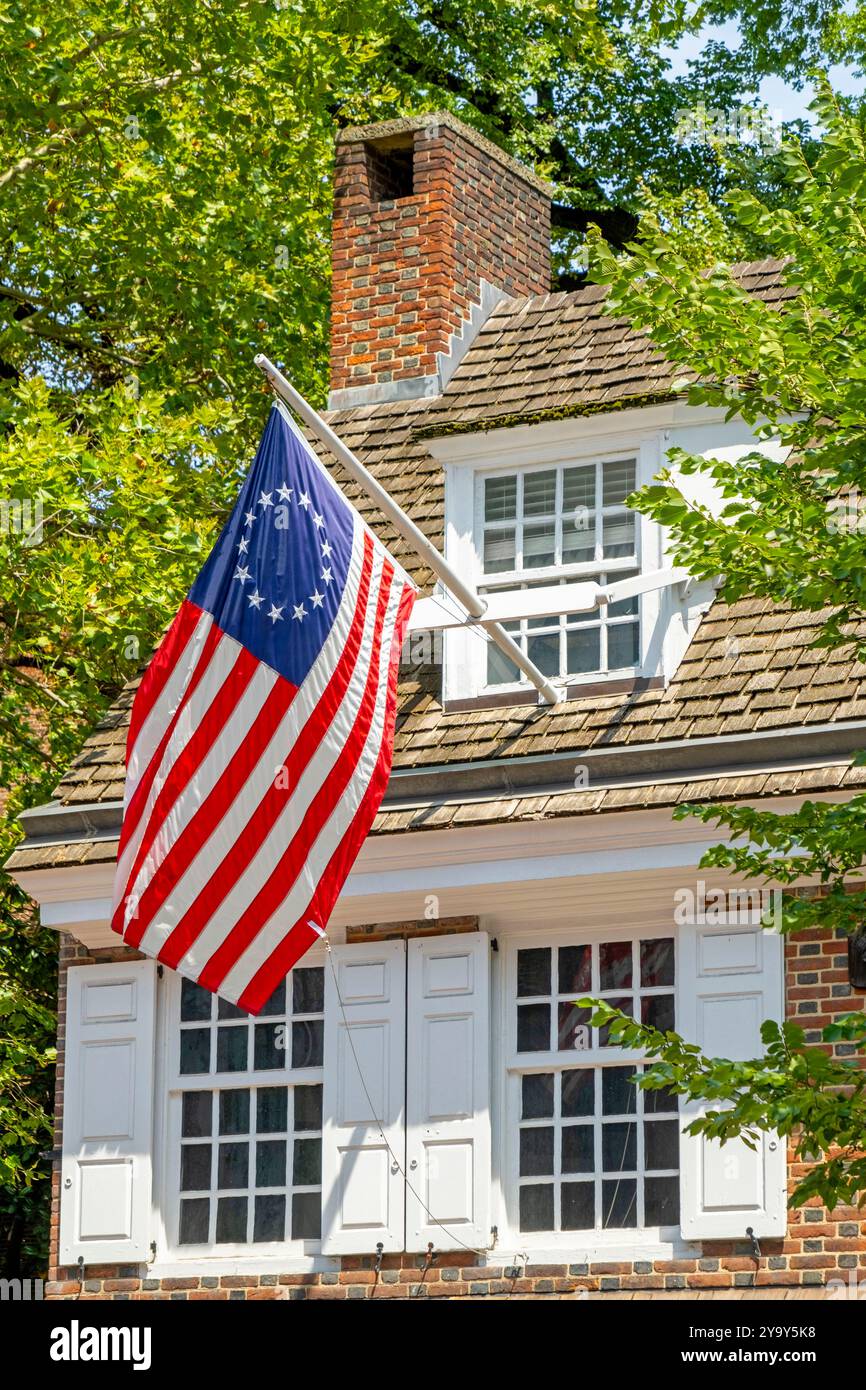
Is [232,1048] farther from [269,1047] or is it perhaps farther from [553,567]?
[553,567]

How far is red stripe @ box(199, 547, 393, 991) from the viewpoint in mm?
11539

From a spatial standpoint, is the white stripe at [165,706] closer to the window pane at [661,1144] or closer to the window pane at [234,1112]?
the window pane at [234,1112]

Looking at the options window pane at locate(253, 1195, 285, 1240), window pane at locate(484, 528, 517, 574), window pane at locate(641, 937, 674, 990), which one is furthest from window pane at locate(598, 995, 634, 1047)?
window pane at locate(484, 528, 517, 574)

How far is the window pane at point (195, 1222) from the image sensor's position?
13.9 metres

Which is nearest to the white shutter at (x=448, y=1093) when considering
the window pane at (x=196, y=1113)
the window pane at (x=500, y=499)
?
the window pane at (x=196, y=1113)

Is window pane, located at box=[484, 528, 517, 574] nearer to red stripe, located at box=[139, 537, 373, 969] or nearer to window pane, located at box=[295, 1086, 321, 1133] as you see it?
red stripe, located at box=[139, 537, 373, 969]

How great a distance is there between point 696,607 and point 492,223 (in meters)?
4.61

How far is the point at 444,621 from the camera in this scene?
43.9ft

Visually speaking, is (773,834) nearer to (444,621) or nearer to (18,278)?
(444,621)

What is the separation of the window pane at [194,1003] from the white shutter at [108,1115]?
0.19 m

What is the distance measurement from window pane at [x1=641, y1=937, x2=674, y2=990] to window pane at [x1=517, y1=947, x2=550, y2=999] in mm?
602

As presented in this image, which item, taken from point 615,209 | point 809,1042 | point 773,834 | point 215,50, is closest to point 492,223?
point 215,50

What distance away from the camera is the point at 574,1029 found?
13.3m

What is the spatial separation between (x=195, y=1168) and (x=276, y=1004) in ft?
3.56
